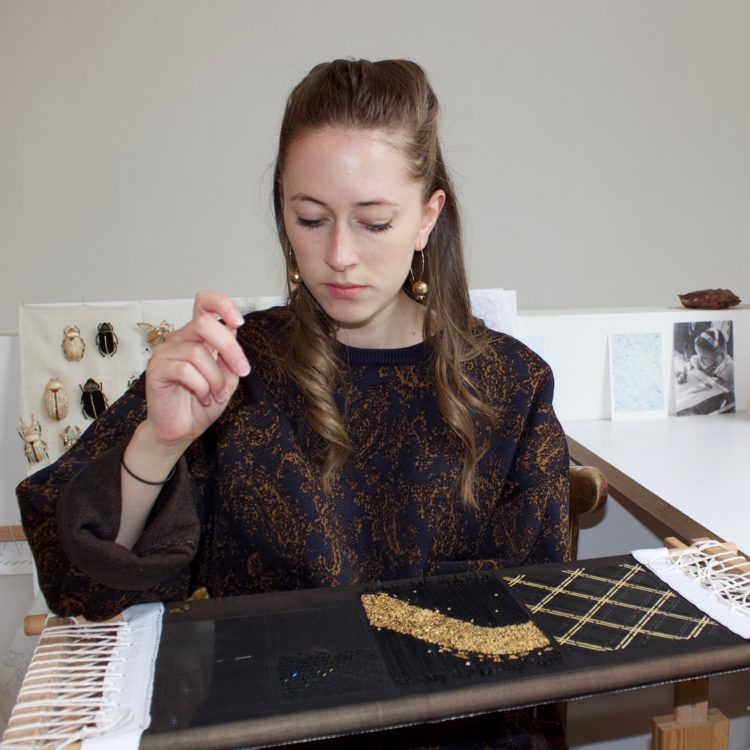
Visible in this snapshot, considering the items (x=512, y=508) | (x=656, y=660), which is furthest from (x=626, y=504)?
(x=656, y=660)

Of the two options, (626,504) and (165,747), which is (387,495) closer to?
(165,747)

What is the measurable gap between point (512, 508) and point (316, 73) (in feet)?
2.20

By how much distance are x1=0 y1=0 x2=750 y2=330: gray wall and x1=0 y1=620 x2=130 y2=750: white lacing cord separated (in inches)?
73.0

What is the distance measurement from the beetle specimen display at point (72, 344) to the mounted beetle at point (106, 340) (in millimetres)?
34

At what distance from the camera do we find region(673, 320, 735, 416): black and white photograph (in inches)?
72.2

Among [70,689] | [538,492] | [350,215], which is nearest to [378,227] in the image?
[350,215]

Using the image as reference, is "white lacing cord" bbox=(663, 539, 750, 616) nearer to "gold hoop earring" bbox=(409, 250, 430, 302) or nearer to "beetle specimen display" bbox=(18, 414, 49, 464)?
"gold hoop earring" bbox=(409, 250, 430, 302)

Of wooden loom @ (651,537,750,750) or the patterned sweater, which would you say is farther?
the patterned sweater

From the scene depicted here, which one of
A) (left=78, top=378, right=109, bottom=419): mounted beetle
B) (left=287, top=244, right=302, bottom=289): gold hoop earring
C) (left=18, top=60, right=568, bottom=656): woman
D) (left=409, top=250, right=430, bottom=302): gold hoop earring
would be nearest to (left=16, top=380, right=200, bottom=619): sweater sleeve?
(left=18, top=60, right=568, bottom=656): woman

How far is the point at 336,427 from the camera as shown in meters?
1.10

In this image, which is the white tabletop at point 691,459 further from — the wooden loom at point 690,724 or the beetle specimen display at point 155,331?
the beetle specimen display at point 155,331

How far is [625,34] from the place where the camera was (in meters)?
2.63

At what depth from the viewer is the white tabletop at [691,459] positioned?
114cm

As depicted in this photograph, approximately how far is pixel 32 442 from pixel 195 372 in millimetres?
903
